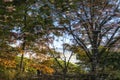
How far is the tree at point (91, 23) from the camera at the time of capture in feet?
33.7

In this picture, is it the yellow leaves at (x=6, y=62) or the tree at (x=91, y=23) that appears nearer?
the yellow leaves at (x=6, y=62)

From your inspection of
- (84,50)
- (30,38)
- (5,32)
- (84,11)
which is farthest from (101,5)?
(5,32)

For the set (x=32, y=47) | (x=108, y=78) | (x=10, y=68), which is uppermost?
(x=32, y=47)

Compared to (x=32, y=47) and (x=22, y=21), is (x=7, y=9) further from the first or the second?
(x=32, y=47)

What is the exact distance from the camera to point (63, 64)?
13.2 m

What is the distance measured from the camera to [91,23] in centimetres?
1152

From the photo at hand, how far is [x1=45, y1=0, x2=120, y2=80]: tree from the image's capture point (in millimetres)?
10281

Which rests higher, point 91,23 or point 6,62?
point 91,23

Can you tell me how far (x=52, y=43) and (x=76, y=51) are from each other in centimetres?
146

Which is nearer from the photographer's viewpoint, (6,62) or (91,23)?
(6,62)

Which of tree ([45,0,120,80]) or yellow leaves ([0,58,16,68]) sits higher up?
tree ([45,0,120,80])

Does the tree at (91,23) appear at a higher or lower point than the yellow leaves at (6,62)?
higher

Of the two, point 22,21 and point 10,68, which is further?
point 10,68

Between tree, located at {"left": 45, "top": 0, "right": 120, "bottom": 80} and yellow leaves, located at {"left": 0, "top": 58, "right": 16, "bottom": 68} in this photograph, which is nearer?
yellow leaves, located at {"left": 0, "top": 58, "right": 16, "bottom": 68}
